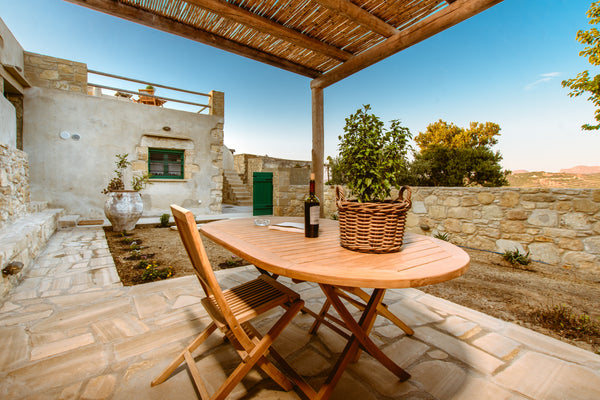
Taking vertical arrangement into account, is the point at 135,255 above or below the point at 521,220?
below

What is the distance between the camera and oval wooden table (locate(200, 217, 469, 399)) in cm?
82

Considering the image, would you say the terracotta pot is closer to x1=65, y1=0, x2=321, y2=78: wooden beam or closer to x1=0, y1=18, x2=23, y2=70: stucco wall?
x1=0, y1=18, x2=23, y2=70: stucco wall

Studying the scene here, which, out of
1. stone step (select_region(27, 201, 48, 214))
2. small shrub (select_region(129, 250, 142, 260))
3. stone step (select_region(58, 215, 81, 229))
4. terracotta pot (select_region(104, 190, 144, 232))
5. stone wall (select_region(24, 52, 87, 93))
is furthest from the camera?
stone wall (select_region(24, 52, 87, 93))

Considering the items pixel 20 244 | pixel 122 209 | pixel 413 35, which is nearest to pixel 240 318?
pixel 20 244

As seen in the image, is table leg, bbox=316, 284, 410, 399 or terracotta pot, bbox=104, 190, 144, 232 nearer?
table leg, bbox=316, 284, 410, 399

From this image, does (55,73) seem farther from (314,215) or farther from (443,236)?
(443,236)

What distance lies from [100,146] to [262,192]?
4.09 m

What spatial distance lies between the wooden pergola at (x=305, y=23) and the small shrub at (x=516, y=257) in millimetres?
3022

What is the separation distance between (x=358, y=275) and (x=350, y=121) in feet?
2.37

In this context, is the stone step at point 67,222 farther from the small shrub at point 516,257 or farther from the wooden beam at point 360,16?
the small shrub at point 516,257

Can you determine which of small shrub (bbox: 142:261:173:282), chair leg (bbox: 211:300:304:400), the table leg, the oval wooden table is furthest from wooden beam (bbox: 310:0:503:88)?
small shrub (bbox: 142:261:173:282)

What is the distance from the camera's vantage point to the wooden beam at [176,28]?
2.61 metres

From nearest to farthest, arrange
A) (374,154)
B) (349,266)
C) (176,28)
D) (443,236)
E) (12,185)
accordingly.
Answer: (349,266), (374,154), (176,28), (12,185), (443,236)

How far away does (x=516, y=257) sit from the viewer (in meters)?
3.45
